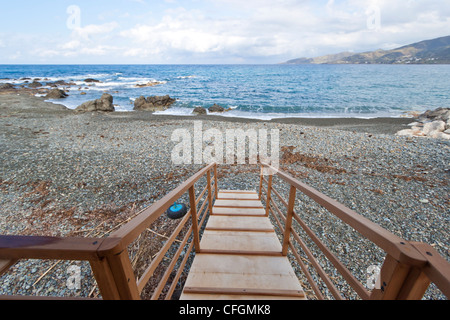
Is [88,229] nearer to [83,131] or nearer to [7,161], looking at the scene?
[7,161]

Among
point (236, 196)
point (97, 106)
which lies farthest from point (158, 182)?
point (97, 106)

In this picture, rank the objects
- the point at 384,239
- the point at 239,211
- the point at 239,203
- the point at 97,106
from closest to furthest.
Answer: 1. the point at 384,239
2. the point at 239,211
3. the point at 239,203
4. the point at 97,106

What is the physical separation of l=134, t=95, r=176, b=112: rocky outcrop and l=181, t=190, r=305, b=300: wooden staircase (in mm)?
23574

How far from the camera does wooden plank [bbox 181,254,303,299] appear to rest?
2.38 metres

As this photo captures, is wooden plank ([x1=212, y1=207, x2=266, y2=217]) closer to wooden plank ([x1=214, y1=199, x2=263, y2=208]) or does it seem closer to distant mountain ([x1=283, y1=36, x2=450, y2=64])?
wooden plank ([x1=214, y1=199, x2=263, y2=208])

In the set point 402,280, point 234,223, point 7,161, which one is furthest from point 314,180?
point 7,161

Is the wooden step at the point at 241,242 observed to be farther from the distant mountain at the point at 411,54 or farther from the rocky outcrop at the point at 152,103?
the distant mountain at the point at 411,54

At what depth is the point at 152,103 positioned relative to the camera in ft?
82.6

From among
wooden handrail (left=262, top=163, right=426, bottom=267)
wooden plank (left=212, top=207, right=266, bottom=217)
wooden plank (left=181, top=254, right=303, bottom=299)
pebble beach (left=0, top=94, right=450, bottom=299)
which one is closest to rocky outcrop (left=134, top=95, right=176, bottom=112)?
pebble beach (left=0, top=94, right=450, bottom=299)

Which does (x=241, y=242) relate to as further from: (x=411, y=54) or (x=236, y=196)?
(x=411, y=54)

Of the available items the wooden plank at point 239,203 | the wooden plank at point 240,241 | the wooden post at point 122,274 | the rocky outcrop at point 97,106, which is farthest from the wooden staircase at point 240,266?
the rocky outcrop at point 97,106

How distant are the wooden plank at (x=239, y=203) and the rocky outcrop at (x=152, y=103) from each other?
72.6 feet

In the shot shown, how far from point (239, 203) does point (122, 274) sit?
161 inches

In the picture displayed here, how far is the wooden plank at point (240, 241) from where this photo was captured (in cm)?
312
